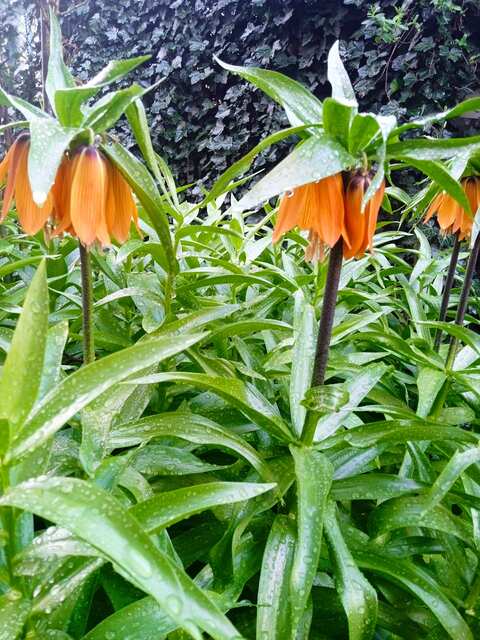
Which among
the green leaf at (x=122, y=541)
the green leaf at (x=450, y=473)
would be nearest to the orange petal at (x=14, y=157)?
the green leaf at (x=122, y=541)

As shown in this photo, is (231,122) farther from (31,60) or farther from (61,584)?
(61,584)

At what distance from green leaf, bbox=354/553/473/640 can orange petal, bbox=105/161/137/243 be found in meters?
0.56

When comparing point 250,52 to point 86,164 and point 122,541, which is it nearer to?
point 86,164

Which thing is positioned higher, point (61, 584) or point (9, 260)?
point (9, 260)

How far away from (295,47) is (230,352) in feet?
9.47

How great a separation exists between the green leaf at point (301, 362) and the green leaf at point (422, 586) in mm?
206

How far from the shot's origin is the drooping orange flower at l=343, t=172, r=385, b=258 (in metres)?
0.62

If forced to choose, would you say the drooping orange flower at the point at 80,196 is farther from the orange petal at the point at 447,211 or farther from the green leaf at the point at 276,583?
the orange petal at the point at 447,211

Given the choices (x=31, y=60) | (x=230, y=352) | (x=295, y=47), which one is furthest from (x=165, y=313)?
(x=31, y=60)

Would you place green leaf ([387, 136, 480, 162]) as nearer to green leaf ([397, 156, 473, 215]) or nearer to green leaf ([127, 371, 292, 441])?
green leaf ([397, 156, 473, 215])

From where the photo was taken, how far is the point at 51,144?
1.75ft

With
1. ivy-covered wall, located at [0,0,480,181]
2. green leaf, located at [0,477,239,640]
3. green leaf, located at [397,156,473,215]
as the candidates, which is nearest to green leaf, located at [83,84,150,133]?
green leaf, located at [397,156,473,215]

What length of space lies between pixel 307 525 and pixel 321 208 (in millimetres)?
364

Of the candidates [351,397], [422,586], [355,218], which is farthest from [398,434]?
[355,218]
